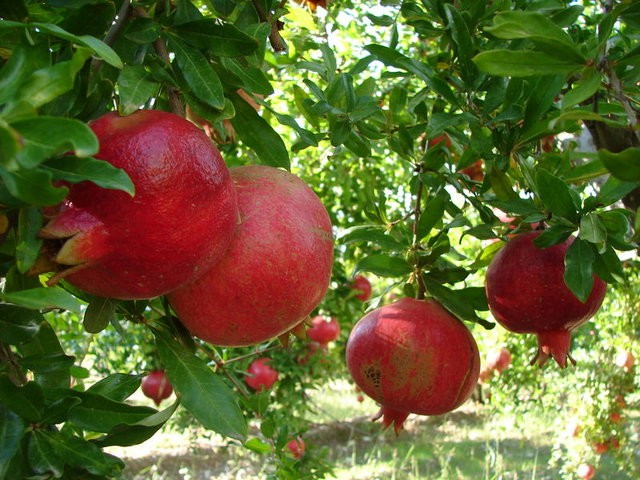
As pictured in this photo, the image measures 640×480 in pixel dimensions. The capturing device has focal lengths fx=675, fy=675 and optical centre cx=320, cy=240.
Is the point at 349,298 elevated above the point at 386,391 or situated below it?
below

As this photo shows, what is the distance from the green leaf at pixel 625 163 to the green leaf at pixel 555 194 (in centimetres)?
32

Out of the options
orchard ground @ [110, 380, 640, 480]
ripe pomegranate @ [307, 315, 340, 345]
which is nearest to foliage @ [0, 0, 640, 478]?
ripe pomegranate @ [307, 315, 340, 345]

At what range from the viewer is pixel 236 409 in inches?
26.7

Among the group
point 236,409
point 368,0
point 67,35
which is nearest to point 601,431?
→ point 368,0

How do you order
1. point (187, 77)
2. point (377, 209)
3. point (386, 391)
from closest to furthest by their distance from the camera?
point (187, 77)
point (386, 391)
point (377, 209)

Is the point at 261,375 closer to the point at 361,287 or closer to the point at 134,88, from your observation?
the point at 361,287

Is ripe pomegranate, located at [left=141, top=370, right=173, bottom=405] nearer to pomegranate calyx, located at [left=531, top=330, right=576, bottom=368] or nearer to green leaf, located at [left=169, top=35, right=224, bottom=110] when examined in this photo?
pomegranate calyx, located at [left=531, top=330, right=576, bottom=368]

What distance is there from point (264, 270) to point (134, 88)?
0.21 m

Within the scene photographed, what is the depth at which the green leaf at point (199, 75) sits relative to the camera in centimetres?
67

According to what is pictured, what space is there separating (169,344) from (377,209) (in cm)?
70

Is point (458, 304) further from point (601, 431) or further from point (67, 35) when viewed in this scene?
point (601, 431)

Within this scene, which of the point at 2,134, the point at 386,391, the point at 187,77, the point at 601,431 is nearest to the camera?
the point at 2,134

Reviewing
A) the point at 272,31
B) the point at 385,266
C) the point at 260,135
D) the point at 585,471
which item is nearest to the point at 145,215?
the point at 260,135

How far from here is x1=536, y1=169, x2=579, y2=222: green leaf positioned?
833 millimetres
